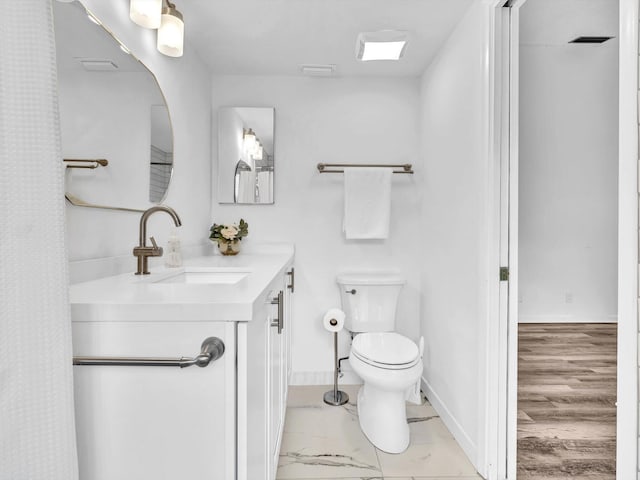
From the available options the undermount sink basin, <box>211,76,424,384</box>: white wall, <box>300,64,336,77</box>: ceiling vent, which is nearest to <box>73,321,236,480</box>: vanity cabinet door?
the undermount sink basin

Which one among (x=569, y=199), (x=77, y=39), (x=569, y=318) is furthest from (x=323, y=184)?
(x=569, y=318)

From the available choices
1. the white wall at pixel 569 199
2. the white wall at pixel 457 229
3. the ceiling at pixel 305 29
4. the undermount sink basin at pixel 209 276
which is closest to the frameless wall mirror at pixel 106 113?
the undermount sink basin at pixel 209 276

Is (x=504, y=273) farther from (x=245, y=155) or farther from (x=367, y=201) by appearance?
(x=245, y=155)

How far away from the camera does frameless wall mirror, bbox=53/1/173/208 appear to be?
1.17 metres

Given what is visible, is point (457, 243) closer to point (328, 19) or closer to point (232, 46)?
point (328, 19)

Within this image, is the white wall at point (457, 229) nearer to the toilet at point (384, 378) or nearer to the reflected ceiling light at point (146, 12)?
the toilet at point (384, 378)

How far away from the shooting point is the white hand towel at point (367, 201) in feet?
8.62

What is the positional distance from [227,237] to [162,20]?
1.21 metres

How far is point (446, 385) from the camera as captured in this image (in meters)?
2.21

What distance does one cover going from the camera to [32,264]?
68cm

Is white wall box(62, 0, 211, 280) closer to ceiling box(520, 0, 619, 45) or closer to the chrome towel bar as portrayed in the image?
the chrome towel bar

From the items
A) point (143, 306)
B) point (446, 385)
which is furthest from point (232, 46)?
point (446, 385)

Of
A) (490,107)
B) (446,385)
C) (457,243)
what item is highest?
(490,107)

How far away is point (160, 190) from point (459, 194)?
148 cm
